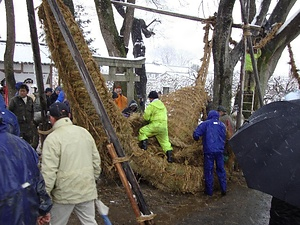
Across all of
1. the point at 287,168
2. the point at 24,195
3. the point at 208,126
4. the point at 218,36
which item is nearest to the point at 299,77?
the point at 218,36

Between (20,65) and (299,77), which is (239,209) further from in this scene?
(20,65)

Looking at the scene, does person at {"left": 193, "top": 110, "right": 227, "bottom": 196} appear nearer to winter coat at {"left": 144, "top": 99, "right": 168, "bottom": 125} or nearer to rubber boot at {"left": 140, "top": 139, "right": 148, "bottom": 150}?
winter coat at {"left": 144, "top": 99, "right": 168, "bottom": 125}

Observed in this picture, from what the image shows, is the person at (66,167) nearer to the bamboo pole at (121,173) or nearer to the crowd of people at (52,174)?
the crowd of people at (52,174)

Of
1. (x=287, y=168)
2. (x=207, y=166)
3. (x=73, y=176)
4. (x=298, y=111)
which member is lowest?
(x=207, y=166)

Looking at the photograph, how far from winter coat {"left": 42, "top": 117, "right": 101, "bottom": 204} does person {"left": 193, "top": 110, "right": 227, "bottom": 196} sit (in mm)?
3116

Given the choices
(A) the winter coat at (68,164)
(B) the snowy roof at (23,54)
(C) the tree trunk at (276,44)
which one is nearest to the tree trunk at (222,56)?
(C) the tree trunk at (276,44)

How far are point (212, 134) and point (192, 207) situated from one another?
1350 millimetres

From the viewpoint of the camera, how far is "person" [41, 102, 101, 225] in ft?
10.2

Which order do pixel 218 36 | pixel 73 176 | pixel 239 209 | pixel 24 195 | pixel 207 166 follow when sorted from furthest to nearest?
pixel 218 36
pixel 207 166
pixel 239 209
pixel 73 176
pixel 24 195

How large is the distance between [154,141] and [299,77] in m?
6.20

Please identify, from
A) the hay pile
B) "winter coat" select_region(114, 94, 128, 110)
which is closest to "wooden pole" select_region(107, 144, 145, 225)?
the hay pile

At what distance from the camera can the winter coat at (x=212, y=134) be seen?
5984 millimetres

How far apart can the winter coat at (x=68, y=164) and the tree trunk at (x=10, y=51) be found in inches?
341

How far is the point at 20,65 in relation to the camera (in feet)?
72.2
